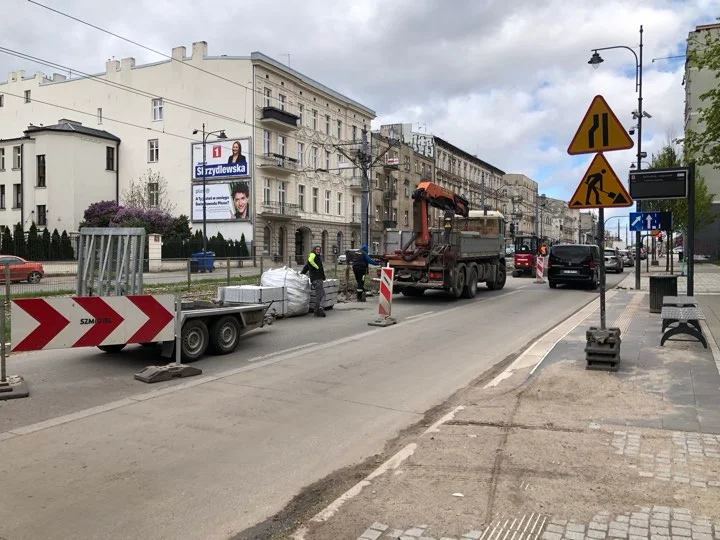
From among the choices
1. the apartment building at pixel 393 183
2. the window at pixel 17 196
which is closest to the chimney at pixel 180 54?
the window at pixel 17 196

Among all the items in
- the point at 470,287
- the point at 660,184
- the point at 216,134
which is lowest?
the point at 470,287

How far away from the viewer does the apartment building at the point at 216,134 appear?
43.8 m

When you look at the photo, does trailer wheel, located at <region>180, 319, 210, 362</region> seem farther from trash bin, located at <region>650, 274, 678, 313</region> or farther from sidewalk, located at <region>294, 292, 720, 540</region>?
trash bin, located at <region>650, 274, 678, 313</region>

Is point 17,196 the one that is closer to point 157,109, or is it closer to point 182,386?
point 157,109

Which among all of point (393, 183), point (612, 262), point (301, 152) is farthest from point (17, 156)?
point (612, 262)

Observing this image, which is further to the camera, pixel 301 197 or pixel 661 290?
pixel 301 197

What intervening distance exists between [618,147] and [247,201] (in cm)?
3852

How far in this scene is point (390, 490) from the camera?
4.00m

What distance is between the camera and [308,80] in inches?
1945

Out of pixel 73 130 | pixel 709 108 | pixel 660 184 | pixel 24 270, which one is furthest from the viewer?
pixel 73 130

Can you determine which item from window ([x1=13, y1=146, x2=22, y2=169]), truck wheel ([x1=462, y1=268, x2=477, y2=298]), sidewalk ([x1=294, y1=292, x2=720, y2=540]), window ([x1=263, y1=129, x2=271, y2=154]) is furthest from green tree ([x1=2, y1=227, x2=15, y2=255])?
sidewalk ([x1=294, y1=292, x2=720, y2=540])

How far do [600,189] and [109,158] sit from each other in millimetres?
48324

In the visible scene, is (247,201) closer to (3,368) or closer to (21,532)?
(3,368)

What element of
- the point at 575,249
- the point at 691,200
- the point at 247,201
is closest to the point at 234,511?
the point at 691,200
